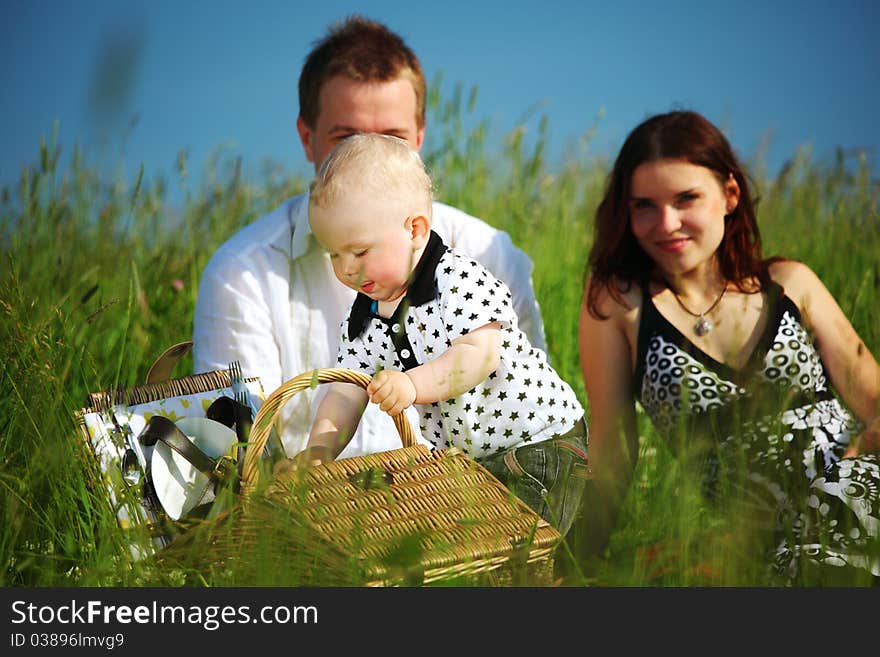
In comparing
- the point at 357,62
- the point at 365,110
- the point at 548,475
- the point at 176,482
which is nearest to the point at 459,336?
the point at 548,475

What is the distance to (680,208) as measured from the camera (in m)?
2.54

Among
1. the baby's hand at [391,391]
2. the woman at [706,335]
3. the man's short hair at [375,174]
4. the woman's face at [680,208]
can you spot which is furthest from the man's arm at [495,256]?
the baby's hand at [391,391]

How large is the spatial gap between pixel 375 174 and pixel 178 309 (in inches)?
58.9

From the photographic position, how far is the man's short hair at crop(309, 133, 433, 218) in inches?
82.0

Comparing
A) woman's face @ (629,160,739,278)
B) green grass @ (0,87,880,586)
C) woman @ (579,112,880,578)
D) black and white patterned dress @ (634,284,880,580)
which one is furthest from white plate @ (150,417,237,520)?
woman's face @ (629,160,739,278)

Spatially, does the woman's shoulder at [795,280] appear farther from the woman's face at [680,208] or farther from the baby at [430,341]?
the baby at [430,341]

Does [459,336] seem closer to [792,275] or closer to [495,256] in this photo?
[495,256]

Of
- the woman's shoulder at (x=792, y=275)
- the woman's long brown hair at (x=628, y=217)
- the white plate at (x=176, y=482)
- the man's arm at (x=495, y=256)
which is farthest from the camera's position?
the man's arm at (x=495, y=256)

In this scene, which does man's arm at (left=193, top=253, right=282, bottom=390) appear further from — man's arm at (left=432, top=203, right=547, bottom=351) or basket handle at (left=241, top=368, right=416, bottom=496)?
basket handle at (left=241, top=368, right=416, bottom=496)

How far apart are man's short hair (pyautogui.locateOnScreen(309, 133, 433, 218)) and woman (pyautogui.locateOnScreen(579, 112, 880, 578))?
2.39 feet

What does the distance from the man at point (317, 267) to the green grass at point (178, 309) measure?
10.8 inches

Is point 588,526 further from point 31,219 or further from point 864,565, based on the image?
point 31,219

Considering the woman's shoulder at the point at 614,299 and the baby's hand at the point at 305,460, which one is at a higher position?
the woman's shoulder at the point at 614,299

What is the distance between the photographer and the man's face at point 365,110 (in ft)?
9.06
